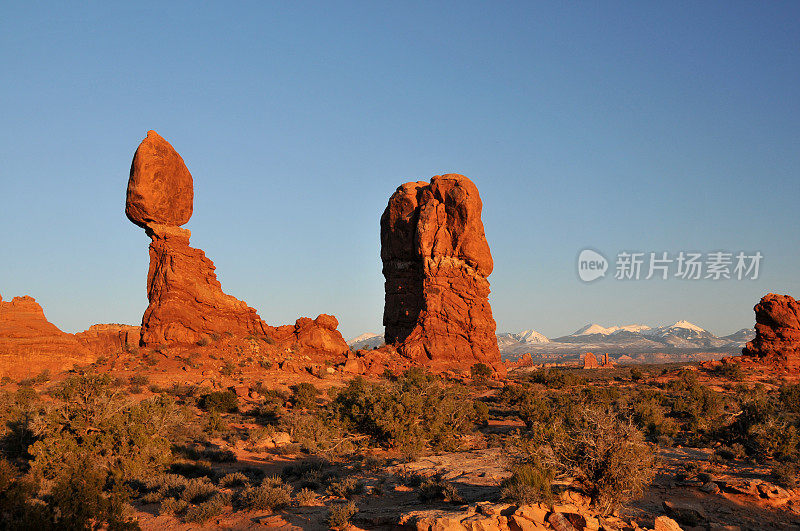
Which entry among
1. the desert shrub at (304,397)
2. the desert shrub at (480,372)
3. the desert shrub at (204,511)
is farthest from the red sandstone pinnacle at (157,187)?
the desert shrub at (204,511)

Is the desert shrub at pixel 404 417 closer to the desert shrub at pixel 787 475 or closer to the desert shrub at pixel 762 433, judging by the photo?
the desert shrub at pixel 787 475

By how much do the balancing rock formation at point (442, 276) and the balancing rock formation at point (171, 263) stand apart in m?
13.0

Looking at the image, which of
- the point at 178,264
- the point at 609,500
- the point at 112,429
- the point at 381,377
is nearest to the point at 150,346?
the point at 178,264

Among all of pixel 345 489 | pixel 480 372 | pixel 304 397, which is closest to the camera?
pixel 345 489

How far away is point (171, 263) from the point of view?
1172 inches

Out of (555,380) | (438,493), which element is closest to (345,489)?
(438,493)

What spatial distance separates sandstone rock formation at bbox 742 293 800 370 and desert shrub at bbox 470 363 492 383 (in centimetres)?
2256

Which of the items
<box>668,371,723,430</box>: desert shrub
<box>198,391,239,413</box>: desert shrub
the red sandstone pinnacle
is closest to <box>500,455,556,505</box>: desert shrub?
<box>668,371,723,430</box>: desert shrub

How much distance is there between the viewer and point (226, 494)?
10.4 m

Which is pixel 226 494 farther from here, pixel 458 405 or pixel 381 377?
pixel 381 377

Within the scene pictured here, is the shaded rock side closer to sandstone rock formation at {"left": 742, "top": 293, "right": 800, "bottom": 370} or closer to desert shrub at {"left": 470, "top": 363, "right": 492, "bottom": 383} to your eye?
desert shrub at {"left": 470, "top": 363, "right": 492, "bottom": 383}

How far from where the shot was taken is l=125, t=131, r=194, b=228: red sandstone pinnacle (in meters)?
29.3

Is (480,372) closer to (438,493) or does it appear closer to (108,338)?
(108,338)

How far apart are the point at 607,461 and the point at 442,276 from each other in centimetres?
2895
